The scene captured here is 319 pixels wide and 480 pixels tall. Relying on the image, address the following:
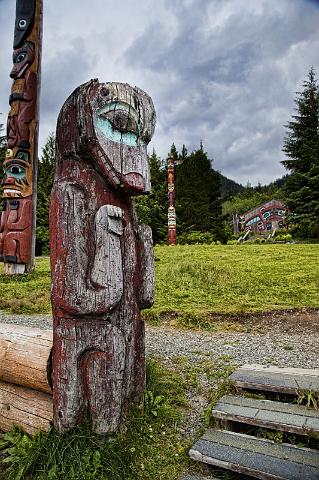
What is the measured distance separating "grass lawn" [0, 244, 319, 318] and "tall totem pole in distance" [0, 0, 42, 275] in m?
0.81

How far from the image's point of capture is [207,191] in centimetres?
2786

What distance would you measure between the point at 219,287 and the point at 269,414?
5784 millimetres

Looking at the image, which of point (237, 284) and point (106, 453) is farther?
point (237, 284)

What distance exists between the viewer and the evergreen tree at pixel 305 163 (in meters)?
20.7

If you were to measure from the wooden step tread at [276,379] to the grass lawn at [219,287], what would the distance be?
3312 millimetres

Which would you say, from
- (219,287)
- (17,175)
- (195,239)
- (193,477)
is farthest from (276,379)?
(195,239)

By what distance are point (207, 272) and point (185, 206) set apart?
1771cm

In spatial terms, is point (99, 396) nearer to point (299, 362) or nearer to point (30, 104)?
point (299, 362)

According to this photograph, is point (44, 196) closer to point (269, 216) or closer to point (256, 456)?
point (256, 456)

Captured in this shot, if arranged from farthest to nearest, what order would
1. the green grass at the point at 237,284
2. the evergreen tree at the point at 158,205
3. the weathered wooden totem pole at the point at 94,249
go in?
the evergreen tree at the point at 158,205 → the green grass at the point at 237,284 → the weathered wooden totem pole at the point at 94,249

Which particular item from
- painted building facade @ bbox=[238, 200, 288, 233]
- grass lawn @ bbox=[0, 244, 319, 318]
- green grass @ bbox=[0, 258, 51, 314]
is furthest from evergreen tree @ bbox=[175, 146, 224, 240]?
green grass @ bbox=[0, 258, 51, 314]

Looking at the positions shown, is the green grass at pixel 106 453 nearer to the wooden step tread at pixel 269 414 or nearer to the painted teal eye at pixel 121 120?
the wooden step tread at pixel 269 414

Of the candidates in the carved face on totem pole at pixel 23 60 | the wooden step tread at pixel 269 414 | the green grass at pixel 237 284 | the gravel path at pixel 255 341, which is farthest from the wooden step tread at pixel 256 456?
the carved face on totem pole at pixel 23 60

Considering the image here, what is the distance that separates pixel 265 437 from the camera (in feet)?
8.70
